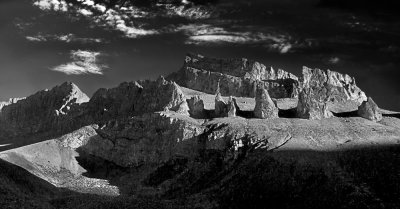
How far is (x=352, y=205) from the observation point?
198 meters

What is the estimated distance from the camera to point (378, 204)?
196500mm

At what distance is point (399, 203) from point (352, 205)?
15.8m

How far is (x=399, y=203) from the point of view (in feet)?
636

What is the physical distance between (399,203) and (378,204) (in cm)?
701

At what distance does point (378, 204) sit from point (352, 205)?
29.1 feet
